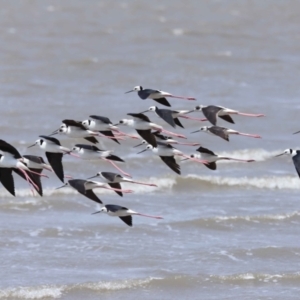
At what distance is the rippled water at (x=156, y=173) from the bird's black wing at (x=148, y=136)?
169 cm

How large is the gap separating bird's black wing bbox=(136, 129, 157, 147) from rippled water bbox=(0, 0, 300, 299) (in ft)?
5.55

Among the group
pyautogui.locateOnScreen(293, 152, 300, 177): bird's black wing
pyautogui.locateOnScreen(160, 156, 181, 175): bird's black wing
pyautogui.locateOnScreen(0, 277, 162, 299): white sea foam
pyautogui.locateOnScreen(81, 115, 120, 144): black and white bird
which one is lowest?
pyautogui.locateOnScreen(0, 277, 162, 299): white sea foam

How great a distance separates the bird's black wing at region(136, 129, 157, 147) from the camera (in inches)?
356

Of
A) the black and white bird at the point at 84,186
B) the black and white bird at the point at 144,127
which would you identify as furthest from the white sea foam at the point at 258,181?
the black and white bird at the point at 84,186

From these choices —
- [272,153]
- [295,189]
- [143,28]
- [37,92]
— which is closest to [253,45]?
[143,28]

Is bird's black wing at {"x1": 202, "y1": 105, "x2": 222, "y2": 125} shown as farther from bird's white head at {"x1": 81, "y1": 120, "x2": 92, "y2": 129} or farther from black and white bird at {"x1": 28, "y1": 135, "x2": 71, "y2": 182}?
black and white bird at {"x1": 28, "y1": 135, "x2": 71, "y2": 182}

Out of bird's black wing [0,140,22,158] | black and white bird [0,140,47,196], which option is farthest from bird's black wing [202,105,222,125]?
bird's black wing [0,140,22,158]

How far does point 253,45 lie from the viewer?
28906 mm

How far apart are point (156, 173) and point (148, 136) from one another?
6216 millimetres

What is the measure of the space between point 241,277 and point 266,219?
2.48 metres

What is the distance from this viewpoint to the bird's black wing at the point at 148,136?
9039 millimetres

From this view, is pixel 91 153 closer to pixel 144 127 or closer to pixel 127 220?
pixel 144 127

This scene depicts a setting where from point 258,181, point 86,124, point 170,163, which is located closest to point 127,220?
point 170,163

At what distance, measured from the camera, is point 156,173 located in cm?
1534
